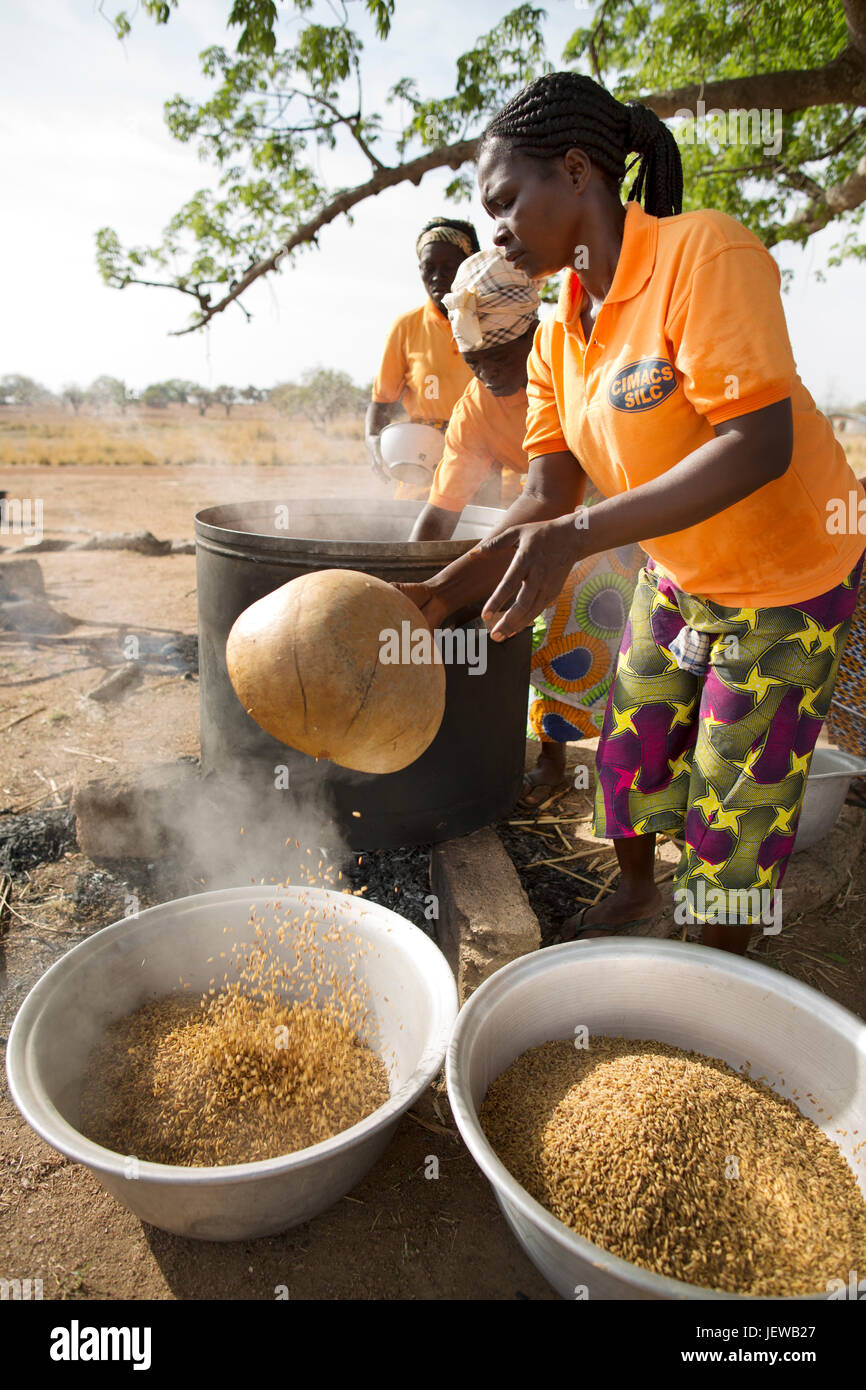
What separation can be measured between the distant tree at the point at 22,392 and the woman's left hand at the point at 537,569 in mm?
49863

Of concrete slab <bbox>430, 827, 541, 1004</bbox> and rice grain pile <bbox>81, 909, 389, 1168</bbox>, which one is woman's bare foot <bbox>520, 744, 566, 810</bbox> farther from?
rice grain pile <bbox>81, 909, 389, 1168</bbox>

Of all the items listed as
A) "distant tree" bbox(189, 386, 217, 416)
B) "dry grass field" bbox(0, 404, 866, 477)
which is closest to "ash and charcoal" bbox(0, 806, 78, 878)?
"dry grass field" bbox(0, 404, 866, 477)

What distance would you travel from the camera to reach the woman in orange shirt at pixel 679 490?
1494 mm

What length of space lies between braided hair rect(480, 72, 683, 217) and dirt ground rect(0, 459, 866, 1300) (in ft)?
7.41

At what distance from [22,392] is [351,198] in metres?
46.9

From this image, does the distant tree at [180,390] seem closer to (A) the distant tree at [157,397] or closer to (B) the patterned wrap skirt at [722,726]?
(A) the distant tree at [157,397]

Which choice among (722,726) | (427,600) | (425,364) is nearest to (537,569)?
(427,600)

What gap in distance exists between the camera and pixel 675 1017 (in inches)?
79.6

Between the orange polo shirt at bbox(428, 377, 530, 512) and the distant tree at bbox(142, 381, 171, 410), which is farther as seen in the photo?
the distant tree at bbox(142, 381, 171, 410)

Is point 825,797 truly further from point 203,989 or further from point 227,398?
point 227,398

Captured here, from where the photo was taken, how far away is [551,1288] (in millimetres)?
1688

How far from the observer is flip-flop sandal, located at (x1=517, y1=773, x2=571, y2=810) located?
3307mm

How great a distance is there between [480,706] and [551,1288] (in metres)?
1.61
